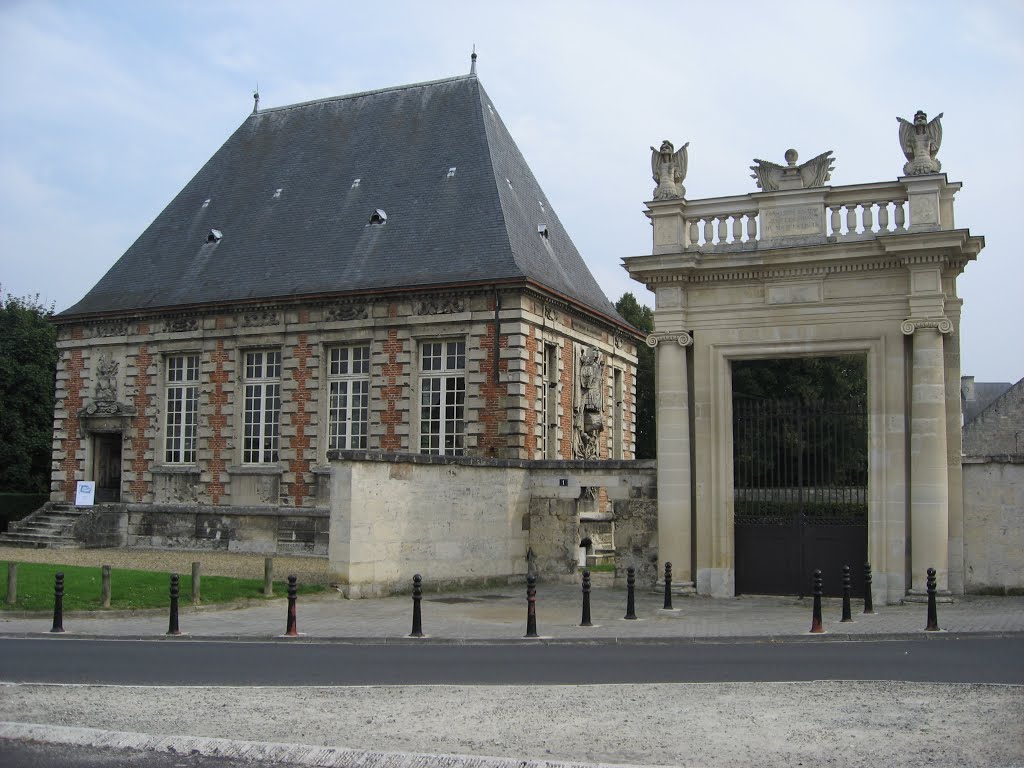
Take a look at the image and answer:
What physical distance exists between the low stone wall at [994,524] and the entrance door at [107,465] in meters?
21.7

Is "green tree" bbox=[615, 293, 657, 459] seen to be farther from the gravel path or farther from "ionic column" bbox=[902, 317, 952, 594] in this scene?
"ionic column" bbox=[902, 317, 952, 594]

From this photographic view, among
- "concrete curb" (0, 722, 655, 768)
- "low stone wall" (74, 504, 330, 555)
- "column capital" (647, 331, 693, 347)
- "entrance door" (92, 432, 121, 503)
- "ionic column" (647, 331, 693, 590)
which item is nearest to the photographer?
"concrete curb" (0, 722, 655, 768)

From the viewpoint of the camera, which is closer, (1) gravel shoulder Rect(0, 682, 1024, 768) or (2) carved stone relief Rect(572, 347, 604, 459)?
(1) gravel shoulder Rect(0, 682, 1024, 768)

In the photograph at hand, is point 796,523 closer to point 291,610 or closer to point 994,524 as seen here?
point 994,524

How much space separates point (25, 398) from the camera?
37.7 meters

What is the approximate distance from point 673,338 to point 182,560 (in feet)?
38.2

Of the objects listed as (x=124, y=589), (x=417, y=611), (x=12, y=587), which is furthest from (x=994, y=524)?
(x=12, y=587)

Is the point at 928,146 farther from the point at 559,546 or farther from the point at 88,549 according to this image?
the point at 88,549

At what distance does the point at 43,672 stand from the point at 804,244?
40.2ft

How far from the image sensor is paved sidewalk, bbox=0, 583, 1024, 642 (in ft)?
42.5

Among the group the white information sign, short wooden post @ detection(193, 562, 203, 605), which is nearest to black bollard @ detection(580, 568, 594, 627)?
short wooden post @ detection(193, 562, 203, 605)

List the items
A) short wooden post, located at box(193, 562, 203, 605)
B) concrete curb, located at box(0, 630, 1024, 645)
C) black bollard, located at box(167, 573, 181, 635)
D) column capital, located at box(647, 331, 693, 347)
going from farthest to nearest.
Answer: column capital, located at box(647, 331, 693, 347)
short wooden post, located at box(193, 562, 203, 605)
black bollard, located at box(167, 573, 181, 635)
concrete curb, located at box(0, 630, 1024, 645)

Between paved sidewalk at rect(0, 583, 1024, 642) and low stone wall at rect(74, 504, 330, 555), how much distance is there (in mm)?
7972

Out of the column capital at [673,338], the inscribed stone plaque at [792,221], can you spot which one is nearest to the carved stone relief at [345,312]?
the column capital at [673,338]
